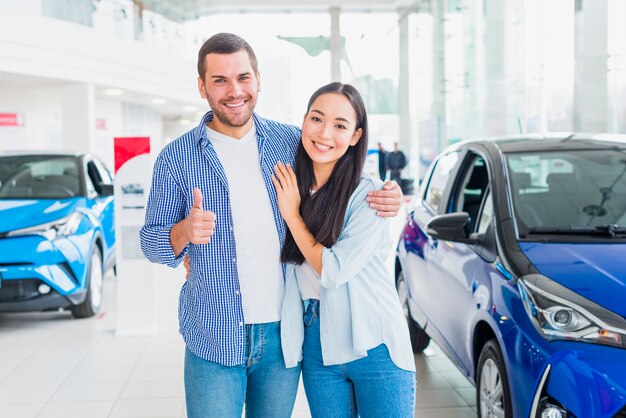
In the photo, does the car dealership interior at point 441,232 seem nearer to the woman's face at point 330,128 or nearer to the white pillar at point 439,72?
the woman's face at point 330,128

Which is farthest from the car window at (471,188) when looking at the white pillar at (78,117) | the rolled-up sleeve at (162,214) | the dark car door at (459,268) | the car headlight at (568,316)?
the white pillar at (78,117)

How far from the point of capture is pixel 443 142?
54.6ft

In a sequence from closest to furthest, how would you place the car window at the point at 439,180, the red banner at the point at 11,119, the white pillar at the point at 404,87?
the car window at the point at 439,180, the red banner at the point at 11,119, the white pillar at the point at 404,87

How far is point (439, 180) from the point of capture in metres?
4.54

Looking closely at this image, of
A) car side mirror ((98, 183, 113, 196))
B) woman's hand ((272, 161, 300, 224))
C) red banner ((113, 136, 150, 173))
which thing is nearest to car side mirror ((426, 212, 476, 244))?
woman's hand ((272, 161, 300, 224))

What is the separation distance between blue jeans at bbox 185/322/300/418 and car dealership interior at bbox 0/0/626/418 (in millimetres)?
375

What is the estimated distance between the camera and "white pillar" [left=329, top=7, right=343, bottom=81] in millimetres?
23953

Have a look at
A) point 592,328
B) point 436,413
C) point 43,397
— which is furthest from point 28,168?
point 592,328

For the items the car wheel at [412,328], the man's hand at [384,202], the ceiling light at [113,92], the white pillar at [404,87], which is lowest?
the car wheel at [412,328]

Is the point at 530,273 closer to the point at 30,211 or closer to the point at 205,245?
the point at 205,245

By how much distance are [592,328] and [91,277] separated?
4.90 m

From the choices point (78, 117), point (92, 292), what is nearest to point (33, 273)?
point (92, 292)

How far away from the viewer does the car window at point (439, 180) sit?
14.3 feet

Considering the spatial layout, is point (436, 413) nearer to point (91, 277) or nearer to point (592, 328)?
point (592, 328)
